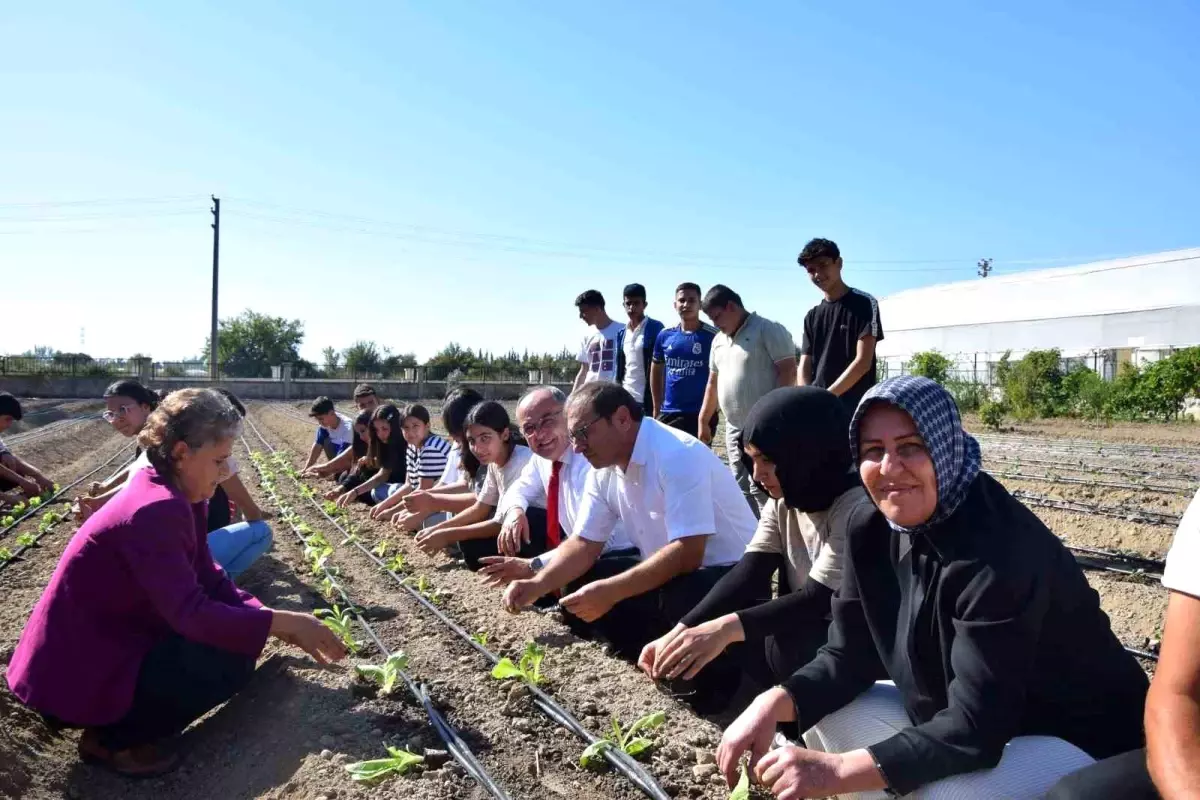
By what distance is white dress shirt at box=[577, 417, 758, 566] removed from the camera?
3.23m

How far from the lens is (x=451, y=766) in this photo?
2.73 meters

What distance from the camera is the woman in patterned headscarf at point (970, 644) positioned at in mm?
1746

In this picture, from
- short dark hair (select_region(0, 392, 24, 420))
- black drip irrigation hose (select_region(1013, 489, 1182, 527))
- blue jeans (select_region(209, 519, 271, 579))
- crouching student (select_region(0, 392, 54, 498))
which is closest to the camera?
blue jeans (select_region(209, 519, 271, 579))

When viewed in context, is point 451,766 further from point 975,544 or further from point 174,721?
point 975,544

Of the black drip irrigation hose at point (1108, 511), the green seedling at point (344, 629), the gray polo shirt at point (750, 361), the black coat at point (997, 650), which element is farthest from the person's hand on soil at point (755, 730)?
the black drip irrigation hose at point (1108, 511)

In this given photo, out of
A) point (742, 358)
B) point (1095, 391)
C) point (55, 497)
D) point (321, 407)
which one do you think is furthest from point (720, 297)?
point (1095, 391)

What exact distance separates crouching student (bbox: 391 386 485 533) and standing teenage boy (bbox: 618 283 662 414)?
1.26 meters

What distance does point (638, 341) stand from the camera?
6281 millimetres

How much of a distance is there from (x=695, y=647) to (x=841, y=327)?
2811 mm

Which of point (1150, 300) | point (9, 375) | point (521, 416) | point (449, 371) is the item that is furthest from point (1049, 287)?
point (9, 375)

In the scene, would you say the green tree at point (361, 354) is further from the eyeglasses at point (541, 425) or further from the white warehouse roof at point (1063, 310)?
the eyeglasses at point (541, 425)

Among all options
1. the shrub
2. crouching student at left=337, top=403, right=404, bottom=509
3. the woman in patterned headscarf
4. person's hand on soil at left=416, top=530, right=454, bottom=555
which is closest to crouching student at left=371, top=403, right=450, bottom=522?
crouching student at left=337, top=403, right=404, bottom=509

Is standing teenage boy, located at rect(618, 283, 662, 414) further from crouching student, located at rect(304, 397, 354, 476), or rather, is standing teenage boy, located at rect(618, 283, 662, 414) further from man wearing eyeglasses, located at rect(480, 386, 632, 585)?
crouching student, located at rect(304, 397, 354, 476)

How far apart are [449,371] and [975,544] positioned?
131ft
